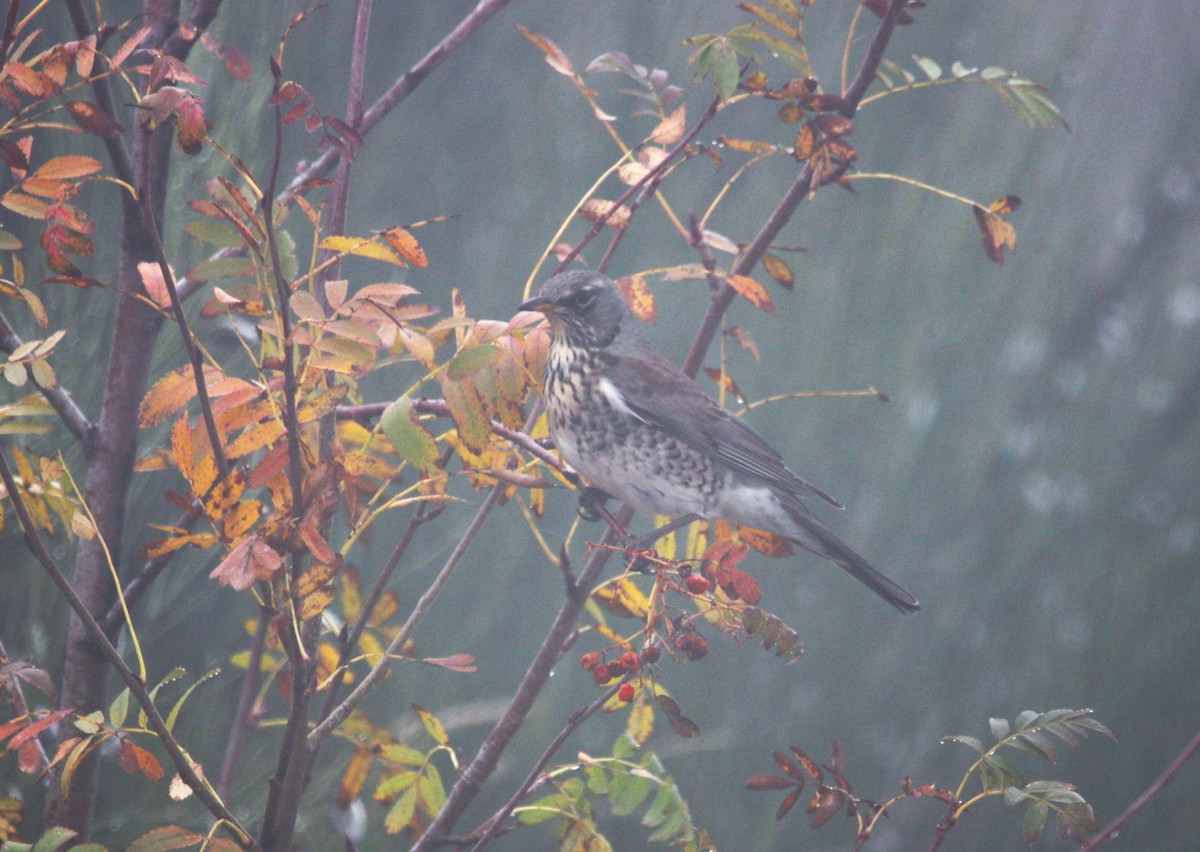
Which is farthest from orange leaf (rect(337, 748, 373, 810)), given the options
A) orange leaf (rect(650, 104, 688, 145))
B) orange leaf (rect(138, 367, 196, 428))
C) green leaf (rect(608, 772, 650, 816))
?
orange leaf (rect(650, 104, 688, 145))

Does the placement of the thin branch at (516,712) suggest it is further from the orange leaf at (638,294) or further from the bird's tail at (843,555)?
the bird's tail at (843,555)

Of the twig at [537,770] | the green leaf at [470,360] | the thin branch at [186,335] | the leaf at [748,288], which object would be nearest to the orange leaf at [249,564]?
the thin branch at [186,335]

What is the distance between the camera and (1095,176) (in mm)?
1801

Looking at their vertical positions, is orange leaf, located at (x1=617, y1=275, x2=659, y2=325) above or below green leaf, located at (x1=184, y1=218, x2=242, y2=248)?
below

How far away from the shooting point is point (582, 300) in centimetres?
136

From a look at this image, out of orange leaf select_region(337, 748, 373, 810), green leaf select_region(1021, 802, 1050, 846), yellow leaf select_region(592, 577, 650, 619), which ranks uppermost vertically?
green leaf select_region(1021, 802, 1050, 846)

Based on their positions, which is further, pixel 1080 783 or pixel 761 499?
pixel 1080 783

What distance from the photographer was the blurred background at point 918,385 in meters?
1.68

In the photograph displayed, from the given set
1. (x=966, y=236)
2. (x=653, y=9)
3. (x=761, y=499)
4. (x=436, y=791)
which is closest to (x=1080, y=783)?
(x=761, y=499)

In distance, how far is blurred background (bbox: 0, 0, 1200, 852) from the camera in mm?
1684

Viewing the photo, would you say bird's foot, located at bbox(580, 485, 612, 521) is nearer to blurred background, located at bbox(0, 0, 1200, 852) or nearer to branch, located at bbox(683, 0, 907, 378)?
branch, located at bbox(683, 0, 907, 378)

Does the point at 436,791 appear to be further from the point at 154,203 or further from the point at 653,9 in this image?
the point at 653,9

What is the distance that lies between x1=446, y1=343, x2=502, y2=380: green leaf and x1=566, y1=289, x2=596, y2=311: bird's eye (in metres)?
0.62

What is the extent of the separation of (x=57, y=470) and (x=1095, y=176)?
1755mm
